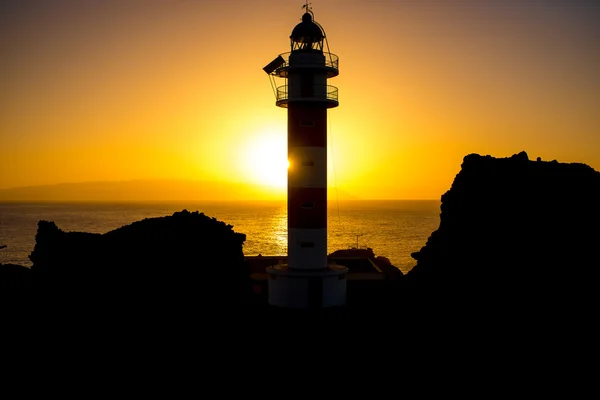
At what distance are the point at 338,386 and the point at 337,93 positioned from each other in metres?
13.5

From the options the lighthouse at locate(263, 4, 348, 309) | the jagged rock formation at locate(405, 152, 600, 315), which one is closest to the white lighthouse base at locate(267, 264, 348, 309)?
the lighthouse at locate(263, 4, 348, 309)

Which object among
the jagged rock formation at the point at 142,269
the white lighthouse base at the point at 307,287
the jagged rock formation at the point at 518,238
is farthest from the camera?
the white lighthouse base at the point at 307,287

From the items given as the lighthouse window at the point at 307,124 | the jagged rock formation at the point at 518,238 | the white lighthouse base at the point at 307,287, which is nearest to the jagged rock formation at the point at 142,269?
the white lighthouse base at the point at 307,287

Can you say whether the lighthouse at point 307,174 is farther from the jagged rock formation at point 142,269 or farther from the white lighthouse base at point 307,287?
the jagged rock formation at point 142,269

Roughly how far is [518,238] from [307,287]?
9.66m

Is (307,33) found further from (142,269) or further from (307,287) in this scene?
(142,269)

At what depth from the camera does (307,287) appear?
32.1 metres

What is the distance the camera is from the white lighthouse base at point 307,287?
3200 cm

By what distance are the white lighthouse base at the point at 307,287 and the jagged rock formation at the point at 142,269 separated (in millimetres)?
3803

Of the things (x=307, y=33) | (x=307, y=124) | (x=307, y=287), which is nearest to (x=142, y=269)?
(x=307, y=287)

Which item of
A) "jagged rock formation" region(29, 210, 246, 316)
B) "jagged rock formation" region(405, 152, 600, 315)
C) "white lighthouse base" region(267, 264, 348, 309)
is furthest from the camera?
"white lighthouse base" region(267, 264, 348, 309)

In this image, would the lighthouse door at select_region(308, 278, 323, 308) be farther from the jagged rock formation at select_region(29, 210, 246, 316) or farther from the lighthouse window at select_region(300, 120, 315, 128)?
the lighthouse window at select_region(300, 120, 315, 128)

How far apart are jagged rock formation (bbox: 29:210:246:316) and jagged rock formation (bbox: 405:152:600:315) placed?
9.48 meters

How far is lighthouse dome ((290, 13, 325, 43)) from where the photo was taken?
3262cm
